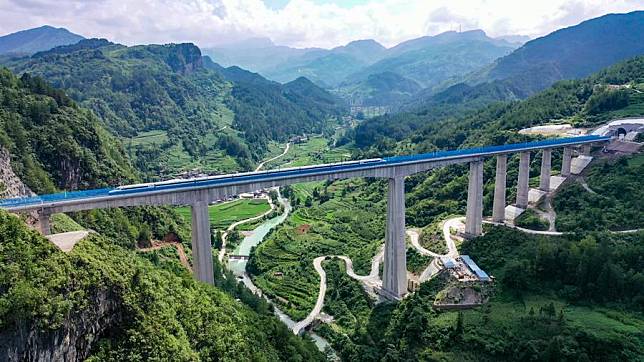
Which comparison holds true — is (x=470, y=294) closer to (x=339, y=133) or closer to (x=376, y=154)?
(x=376, y=154)

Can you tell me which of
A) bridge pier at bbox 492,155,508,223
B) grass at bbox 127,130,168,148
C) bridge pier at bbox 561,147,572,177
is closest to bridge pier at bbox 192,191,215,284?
bridge pier at bbox 492,155,508,223

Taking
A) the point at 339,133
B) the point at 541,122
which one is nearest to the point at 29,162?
the point at 541,122

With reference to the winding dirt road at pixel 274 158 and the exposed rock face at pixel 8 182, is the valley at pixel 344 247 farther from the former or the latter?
the winding dirt road at pixel 274 158

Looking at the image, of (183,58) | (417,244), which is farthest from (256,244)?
(183,58)

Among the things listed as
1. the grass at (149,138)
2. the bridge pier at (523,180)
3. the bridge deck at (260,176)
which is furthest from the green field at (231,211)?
the bridge pier at (523,180)

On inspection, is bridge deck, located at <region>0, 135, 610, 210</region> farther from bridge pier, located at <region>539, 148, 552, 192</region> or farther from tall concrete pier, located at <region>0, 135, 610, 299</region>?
bridge pier, located at <region>539, 148, 552, 192</region>

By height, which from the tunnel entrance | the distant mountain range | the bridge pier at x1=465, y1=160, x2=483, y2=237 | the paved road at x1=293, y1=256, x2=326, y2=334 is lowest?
the paved road at x1=293, y1=256, x2=326, y2=334
